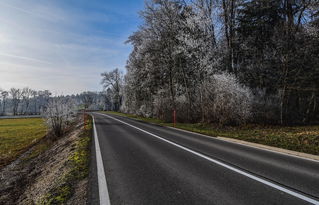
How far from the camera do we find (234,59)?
18891 mm

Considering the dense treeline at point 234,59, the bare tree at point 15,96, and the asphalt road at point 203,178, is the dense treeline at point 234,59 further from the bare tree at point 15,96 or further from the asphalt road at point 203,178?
the bare tree at point 15,96

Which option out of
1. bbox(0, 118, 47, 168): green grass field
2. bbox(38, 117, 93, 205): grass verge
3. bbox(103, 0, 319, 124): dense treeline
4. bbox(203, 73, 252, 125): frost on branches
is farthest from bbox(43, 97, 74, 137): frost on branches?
bbox(203, 73, 252, 125): frost on branches

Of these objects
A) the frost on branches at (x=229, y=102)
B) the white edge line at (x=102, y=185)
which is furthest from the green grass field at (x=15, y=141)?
the frost on branches at (x=229, y=102)

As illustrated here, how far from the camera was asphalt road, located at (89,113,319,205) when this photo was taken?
3.14 m

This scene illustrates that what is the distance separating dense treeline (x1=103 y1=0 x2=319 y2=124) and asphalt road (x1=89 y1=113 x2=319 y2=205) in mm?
8865

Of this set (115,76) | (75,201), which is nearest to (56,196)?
(75,201)

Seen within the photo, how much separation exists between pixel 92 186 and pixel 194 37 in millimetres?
17852

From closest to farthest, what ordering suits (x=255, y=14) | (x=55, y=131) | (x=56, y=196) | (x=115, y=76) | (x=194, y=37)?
(x=56, y=196) → (x=55, y=131) → (x=194, y=37) → (x=255, y=14) → (x=115, y=76)

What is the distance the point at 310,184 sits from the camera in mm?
3688

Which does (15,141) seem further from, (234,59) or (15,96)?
(15,96)

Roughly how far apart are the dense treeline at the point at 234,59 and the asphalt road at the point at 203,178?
887 centimetres

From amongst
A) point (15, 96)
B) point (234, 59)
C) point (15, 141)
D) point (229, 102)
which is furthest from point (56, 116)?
point (15, 96)

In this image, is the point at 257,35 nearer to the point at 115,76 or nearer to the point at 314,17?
the point at 314,17

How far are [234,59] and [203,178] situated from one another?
1767 cm
